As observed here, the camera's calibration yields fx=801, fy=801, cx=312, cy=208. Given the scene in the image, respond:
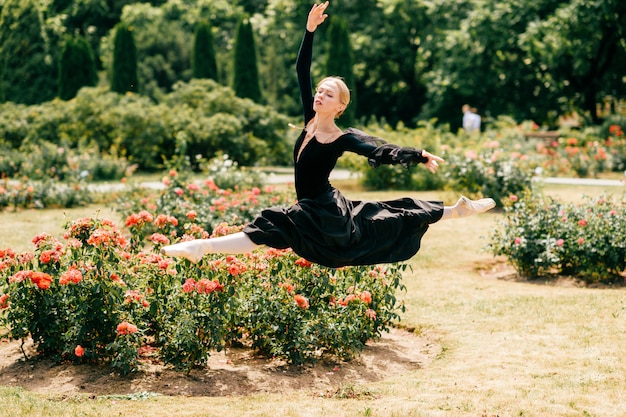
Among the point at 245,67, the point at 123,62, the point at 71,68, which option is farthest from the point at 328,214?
the point at 71,68

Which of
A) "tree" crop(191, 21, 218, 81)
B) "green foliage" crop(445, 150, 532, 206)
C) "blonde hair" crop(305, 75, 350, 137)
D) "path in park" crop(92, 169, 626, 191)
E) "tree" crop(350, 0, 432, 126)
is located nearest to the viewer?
"blonde hair" crop(305, 75, 350, 137)

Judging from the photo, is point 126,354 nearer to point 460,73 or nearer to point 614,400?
point 614,400

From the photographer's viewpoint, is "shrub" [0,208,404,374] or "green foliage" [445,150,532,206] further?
"green foliage" [445,150,532,206]

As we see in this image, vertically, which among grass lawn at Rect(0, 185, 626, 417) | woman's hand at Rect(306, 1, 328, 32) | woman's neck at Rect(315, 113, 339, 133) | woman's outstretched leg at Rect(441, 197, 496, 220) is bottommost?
grass lawn at Rect(0, 185, 626, 417)

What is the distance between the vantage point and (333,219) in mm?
5379

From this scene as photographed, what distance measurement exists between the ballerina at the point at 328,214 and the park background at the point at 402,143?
3.58 feet

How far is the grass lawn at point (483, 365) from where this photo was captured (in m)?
5.41

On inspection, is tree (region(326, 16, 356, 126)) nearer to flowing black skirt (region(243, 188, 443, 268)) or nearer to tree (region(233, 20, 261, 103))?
tree (region(233, 20, 261, 103))

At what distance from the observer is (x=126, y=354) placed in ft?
19.5

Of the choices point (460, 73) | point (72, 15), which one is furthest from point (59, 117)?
point (72, 15)

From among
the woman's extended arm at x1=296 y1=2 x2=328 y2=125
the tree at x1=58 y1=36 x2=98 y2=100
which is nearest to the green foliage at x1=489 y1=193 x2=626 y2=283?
the woman's extended arm at x1=296 y1=2 x2=328 y2=125

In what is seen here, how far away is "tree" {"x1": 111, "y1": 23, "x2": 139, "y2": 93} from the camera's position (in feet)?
89.6

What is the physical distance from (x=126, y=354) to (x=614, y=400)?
3531 mm

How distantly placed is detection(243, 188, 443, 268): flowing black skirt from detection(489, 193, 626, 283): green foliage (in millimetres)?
4190
